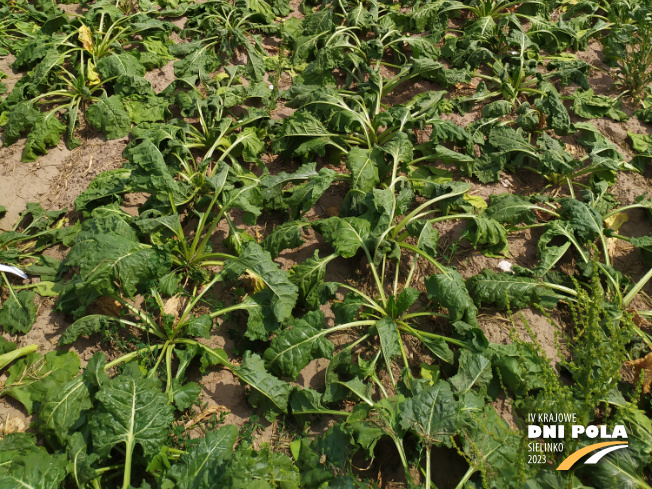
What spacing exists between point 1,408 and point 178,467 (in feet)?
4.49

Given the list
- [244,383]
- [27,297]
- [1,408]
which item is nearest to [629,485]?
[244,383]

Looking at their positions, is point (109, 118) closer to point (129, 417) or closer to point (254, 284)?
point (254, 284)

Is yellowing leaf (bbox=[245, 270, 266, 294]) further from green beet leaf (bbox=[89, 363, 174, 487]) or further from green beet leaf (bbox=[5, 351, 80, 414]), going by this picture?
green beet leaf (bbox=[5, 351, 80, 414])

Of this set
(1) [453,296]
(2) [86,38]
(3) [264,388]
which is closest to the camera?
(3) [264,388]

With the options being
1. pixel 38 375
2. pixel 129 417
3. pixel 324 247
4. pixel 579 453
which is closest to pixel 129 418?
pixel 129 417

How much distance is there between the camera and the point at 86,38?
5277mm

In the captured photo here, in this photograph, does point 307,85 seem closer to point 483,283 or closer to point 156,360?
point 483,283

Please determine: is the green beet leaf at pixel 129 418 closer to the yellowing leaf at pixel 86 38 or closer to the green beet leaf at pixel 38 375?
the green beet leaf at pixel 38 375

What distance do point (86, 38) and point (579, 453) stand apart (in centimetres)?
580

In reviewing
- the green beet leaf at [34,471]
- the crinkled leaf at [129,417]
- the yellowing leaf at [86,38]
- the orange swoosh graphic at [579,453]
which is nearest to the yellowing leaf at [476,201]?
the orange swoosh graphic at [579,453]

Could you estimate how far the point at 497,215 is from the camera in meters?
4.11

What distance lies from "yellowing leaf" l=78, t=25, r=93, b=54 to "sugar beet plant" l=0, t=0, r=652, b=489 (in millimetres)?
33

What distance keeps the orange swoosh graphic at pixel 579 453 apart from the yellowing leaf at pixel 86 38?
5.60 m

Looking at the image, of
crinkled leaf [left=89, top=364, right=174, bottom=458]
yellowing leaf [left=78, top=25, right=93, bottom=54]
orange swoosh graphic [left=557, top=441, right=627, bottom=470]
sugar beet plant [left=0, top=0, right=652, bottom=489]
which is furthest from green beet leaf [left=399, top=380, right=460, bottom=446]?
yellowing leaf [left=78, top=25, right=93, bottom=54]
